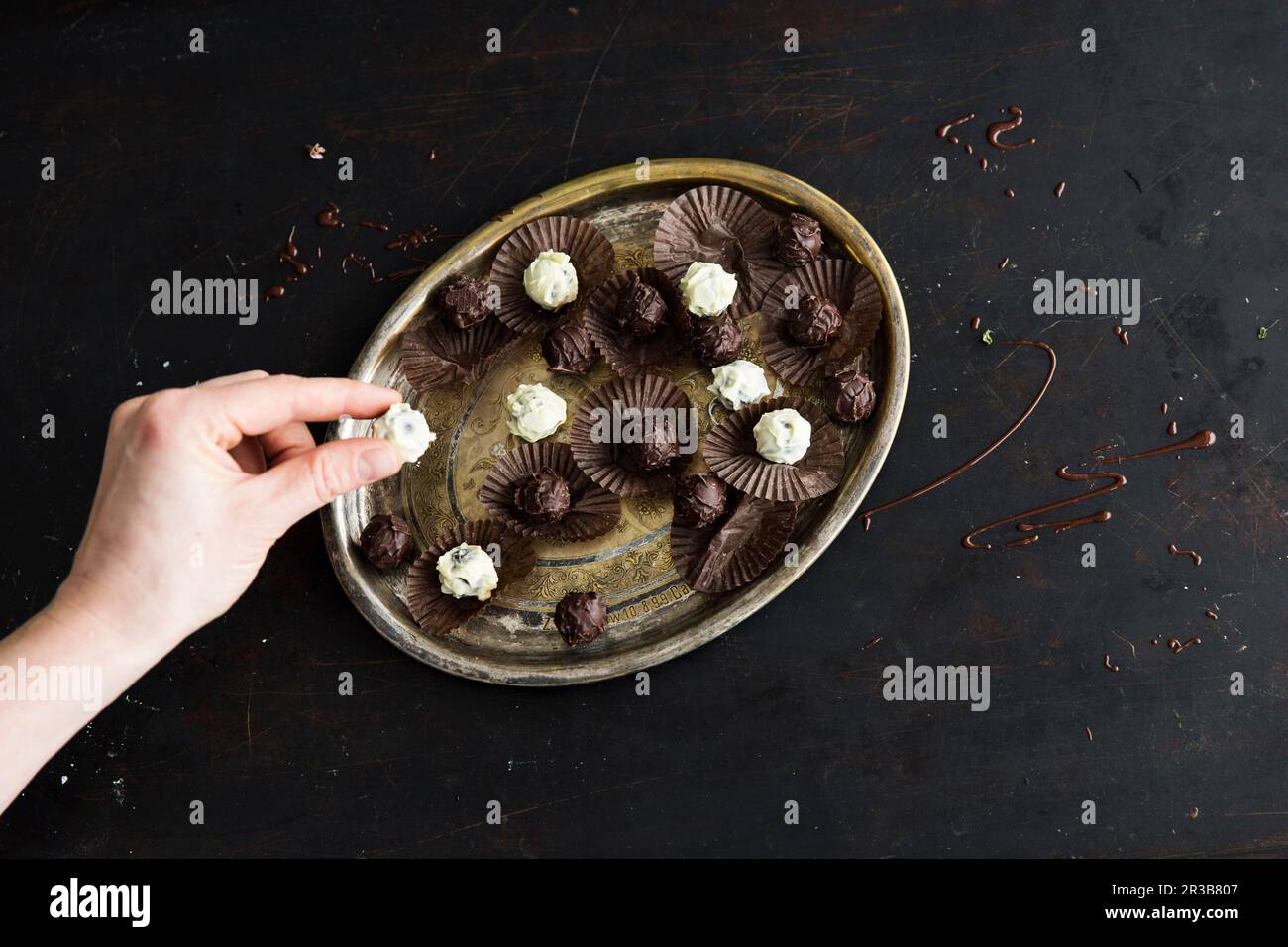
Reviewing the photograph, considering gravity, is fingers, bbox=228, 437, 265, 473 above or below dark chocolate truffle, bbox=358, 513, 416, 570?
above

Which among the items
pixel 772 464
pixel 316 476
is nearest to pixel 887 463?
pixel 772 464

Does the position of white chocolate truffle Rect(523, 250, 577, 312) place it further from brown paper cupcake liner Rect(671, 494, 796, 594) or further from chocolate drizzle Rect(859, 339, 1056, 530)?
chocolate drizzle Rect(859, 339, 1056, 530)

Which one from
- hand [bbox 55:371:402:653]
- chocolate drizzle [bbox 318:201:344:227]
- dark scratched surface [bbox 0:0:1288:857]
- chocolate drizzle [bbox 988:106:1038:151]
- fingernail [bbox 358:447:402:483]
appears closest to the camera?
hand [bbox 55:371:402:653]

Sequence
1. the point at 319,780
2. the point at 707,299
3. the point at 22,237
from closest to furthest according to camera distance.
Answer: the point at 707,299 < the point at 319,780 < the point at 22,237

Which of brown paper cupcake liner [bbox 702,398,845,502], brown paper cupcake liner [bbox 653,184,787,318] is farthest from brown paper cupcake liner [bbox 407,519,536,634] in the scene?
brown paper cupcake liner [bbox 653,184,787,318]

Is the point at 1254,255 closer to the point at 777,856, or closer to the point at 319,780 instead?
the point at 777,856

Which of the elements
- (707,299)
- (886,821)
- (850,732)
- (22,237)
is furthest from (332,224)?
(886,821)
